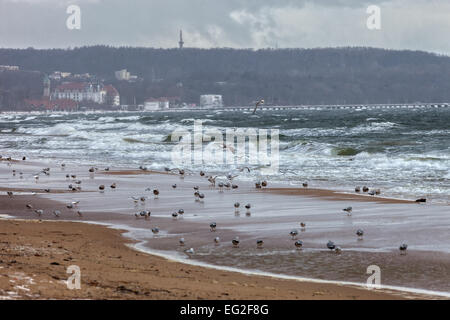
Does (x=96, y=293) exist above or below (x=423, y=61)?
below

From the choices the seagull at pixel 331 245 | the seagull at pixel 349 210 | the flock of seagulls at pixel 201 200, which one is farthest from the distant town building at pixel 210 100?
the seagull at pixel 331 245

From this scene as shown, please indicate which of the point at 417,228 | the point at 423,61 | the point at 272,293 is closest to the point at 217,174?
the point at 417,228

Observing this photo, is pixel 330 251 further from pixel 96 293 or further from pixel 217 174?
pixel 217 174

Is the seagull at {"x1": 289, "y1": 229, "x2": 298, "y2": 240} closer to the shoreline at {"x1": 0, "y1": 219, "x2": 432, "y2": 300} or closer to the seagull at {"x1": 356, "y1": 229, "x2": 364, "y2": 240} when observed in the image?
the seagull at {"x1": 356, "y1": 229, "x2": 364, "y2": 240}

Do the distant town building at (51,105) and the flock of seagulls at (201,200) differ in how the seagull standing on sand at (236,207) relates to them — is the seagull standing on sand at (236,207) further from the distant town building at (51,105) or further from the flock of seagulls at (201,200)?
the distant town building at (51,105)
